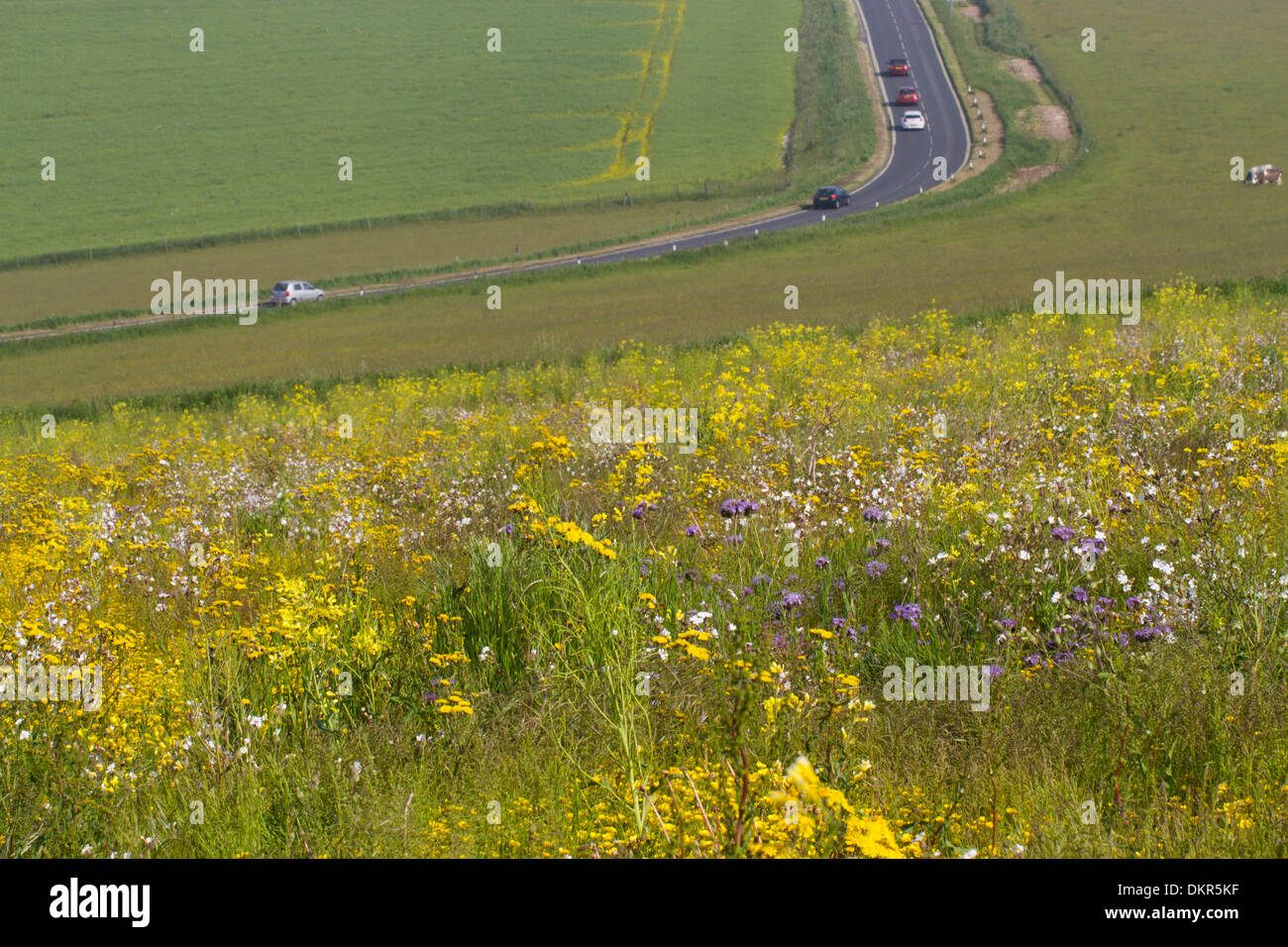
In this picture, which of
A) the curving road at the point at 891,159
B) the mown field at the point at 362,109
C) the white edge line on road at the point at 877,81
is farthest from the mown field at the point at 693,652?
the mown field at the point at 362,109

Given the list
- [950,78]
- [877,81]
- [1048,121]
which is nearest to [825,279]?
[1048,121]

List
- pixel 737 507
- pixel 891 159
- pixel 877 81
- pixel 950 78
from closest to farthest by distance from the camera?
pixel 737 507, pixel 891 159, pixel 950 78, pixel 877 81

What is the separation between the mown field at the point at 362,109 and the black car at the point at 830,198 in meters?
11.5

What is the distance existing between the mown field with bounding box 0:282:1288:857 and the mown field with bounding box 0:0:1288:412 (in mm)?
15252

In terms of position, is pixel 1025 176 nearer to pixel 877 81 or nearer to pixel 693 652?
pixel 877 81

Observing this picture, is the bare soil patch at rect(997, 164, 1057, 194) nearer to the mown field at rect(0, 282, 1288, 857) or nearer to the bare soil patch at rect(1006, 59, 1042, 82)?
the bare soil patch at rect(1006, 59, 1042, 82)

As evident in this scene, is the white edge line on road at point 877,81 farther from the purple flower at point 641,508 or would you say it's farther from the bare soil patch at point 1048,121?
the purple flower at point 641,508

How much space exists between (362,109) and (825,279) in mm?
62824

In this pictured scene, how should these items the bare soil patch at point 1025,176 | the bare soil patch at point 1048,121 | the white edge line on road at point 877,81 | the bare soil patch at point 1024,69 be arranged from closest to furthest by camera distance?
the bare soil patch at point 1025,176, the white edge line on road at point 877,81, the bare soil patch at point 1048,121, the bare soil patch at point 1024,69

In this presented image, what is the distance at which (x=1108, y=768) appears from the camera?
11.1 feet

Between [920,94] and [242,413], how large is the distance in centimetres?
6278

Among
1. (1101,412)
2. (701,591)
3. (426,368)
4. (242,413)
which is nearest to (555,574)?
(701,591)

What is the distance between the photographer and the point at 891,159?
58.1 meters

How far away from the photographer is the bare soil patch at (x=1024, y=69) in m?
69.1
